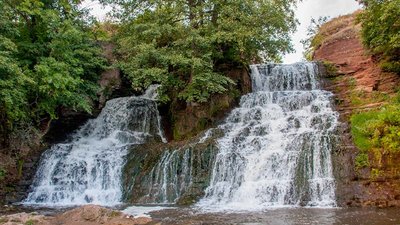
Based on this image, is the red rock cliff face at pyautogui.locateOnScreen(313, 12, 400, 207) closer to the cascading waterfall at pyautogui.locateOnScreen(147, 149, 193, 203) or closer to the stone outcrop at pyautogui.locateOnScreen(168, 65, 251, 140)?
the stone outcrop at pyautogui.locateOnScreen(168, 65, 251, 140)

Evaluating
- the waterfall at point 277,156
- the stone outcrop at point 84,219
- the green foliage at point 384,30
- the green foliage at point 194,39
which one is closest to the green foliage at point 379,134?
the waterfall at point 277,156

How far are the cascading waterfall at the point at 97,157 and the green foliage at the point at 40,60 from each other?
182 centimetres

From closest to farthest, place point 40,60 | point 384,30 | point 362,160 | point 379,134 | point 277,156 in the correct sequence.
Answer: point 362,160 < point 379,134 < point 277,156 < point 40,60 < point 384,30

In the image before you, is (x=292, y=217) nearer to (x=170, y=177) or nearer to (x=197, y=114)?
(x=170, y=177)

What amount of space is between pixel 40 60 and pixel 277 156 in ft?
31.5

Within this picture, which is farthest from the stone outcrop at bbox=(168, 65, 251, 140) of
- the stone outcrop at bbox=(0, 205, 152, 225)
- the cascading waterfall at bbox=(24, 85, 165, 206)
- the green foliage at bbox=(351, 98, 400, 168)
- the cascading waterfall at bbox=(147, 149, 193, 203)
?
the stone outcrop at bbox=(0, 205, 152, 225)

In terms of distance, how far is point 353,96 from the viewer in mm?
17469

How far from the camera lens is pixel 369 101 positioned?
1655 centimetres

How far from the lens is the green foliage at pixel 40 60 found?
13477 millimetres

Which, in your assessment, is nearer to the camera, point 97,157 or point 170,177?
point 170,177

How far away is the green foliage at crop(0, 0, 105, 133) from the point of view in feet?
44.2

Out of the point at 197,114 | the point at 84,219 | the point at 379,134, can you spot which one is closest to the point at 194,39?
the point at 197,114

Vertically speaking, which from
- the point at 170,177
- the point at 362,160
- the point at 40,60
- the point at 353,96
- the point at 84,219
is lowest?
the point at 84,219

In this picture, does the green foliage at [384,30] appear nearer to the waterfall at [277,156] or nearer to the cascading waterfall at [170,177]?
the waterfall at [277,156]
